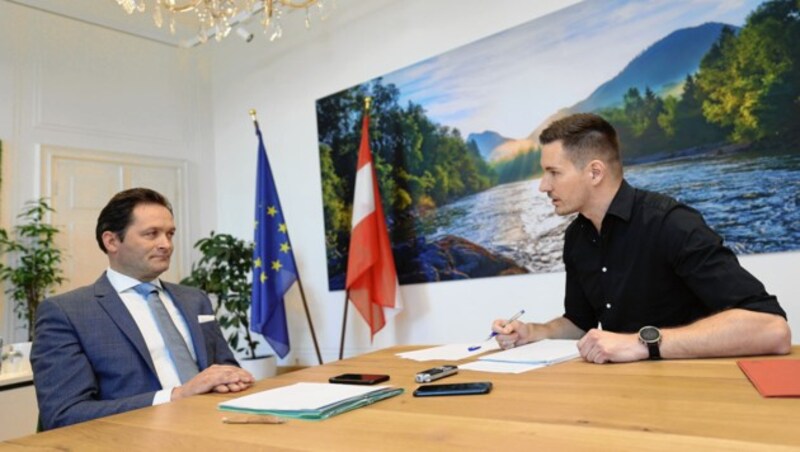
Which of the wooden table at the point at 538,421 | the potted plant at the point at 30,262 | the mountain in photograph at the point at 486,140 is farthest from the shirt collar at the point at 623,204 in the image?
the potted plant at the point at 30,262

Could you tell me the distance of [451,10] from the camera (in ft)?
12.9

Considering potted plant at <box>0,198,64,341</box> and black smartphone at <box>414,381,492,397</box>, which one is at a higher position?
potted plant at <box>0,198,64,341</box>

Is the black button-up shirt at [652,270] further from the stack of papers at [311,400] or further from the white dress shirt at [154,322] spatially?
the white dress shirt at [154,322]

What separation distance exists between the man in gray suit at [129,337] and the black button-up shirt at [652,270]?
1095 mm

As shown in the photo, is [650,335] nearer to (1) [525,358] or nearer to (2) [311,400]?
(1) [525,358]

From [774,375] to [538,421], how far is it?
1.63 feet

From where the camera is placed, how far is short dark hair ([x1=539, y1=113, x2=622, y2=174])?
1.82 meters

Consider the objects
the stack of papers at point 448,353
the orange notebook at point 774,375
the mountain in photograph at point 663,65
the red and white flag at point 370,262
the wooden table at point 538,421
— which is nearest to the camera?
the wooden table at point 538,421

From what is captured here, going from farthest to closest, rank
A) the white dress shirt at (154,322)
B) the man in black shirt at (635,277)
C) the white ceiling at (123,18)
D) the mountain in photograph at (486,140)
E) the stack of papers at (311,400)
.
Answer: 1. the white ceiling at (123,18)
2. the mountain in photograph at (486,140)
3. the white dress shirt at (154,322)
4. the man in black shirt at (635,277)
5. the stack of papers at (311,400)

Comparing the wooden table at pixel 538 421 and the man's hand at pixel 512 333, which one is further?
the man's hand at pixel 512 333

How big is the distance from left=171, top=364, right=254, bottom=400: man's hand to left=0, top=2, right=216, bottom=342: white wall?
3.41 m

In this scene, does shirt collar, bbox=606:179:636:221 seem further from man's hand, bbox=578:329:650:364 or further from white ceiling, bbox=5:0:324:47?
white ceiling, bbox=5:0:324:47

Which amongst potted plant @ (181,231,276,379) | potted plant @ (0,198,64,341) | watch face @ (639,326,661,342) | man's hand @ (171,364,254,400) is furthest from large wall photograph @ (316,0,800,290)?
man's hand @ (171,364,254,400)

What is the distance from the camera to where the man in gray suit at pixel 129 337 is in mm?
1459
